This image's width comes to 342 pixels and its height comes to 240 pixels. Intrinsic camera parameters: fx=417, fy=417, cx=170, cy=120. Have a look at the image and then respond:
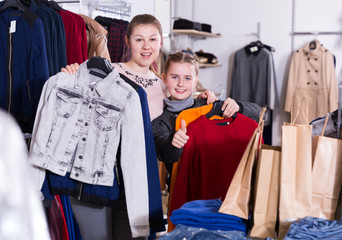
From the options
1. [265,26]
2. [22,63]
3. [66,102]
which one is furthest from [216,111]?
[265,26]

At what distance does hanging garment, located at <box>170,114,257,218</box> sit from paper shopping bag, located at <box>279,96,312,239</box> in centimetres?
57

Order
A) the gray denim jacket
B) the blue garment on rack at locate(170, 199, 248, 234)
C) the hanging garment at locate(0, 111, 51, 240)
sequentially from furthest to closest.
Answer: the gray denim jacket < the blue garment on rack at locate(170, 199, 248, 234) < the hanging garment at locate(0, 111, 51, 240)

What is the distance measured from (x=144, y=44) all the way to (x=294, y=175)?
4.03 ft

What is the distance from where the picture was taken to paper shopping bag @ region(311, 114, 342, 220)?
4.40 feet

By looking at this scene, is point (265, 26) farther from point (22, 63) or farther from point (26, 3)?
point (22, 63)

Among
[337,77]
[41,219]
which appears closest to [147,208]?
[41,219]

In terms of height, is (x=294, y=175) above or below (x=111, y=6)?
below

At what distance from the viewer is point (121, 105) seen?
1869 mm

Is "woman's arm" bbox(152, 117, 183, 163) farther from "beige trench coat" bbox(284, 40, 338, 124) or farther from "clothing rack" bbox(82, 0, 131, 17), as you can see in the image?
"beige trench coat" bbox(284, 40, 338, 124)

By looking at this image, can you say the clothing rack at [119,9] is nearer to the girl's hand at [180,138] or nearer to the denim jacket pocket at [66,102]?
the denim jacket pocket at [66,102]

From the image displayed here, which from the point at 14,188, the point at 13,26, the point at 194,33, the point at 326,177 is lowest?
the point at 326,177

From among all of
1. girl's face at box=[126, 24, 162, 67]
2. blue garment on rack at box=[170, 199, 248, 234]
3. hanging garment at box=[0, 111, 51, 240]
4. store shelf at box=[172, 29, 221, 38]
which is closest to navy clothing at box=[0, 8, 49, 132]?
girl's face at box=[126, 24, 162, 67]

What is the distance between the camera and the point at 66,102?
6.16 ft

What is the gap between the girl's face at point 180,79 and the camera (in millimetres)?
2102
